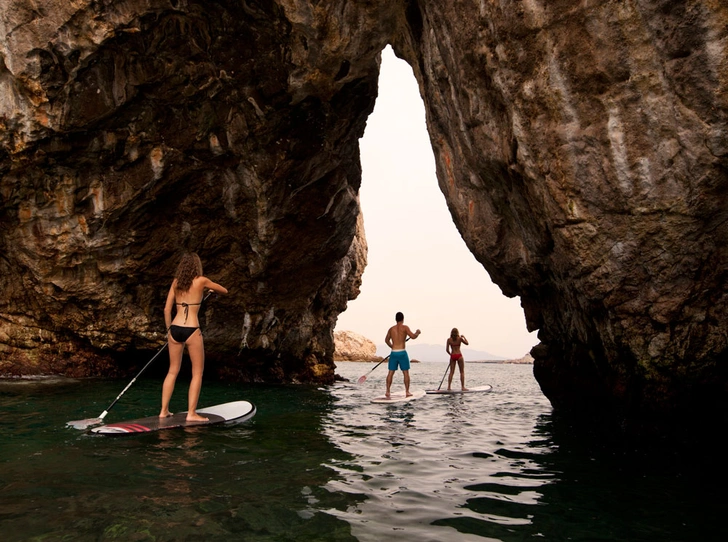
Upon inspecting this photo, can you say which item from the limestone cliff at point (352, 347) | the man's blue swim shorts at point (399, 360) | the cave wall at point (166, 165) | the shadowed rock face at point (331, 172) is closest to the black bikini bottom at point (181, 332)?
the shadowed rock face at point (331, 172)

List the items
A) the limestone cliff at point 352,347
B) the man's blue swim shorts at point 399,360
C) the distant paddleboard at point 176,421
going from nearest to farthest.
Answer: the distant paddleboard at point 176,421 → the man's blue swim shorts at point 399,360 → the limestone cliff at point 352,347

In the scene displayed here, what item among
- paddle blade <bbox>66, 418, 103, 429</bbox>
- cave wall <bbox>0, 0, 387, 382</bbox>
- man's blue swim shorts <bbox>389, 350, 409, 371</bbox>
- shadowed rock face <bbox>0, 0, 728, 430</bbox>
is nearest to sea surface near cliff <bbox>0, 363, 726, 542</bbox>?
paddle blade <bbox>66, 418, 103, 429</bbox>

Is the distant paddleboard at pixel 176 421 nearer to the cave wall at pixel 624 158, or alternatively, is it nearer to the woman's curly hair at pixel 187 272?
the woman's curly hair at pixel 187 272

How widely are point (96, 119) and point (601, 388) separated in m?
13.6

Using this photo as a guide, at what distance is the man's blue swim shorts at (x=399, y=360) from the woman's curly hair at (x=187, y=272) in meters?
7.75

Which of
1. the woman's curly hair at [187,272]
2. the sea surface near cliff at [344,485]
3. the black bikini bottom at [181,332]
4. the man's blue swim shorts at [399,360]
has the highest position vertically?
the woman's curly hair at [187,272]

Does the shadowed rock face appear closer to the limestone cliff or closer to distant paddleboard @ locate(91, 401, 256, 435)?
distant paddleboard @ locate(91, 401, 256, 435)

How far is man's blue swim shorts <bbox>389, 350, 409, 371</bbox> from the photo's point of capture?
589 inches

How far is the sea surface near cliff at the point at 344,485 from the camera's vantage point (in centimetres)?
399

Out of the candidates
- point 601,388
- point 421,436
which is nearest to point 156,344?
point 421,436

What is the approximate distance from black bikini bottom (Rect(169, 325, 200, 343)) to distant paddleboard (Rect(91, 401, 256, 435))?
1.26 m

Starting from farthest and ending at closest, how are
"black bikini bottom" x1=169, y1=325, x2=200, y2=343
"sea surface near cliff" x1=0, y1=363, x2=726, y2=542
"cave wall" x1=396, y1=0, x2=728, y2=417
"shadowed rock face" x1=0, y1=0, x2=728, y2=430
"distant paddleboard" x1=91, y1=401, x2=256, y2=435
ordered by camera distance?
"black bikini bottom" x1=169, y1=325, x2=200, y2=343 → "distant paddleboard" x1=91, y1=401, x2=256, y2=435 → "shadowed rock face" x1=0, y1=0, x2=728, y2=430 → "cave wall" x1=396, y1=0, x2=728, y2=417 → "sea surface near cliff" x1=0, y1=363, x2=726, y2=542

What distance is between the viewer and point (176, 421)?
820cm

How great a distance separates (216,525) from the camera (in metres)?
3.91
